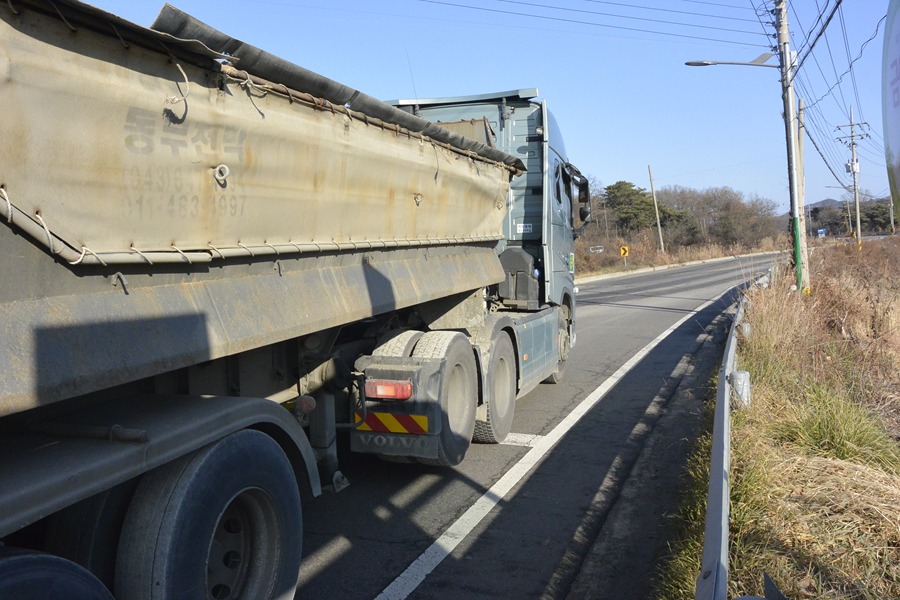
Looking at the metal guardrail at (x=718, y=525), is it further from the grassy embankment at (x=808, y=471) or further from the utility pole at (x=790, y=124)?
the utility pole at (x=790, y=124)

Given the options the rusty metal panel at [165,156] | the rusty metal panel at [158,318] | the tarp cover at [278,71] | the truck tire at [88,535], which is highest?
the tarp cover at [278,71]

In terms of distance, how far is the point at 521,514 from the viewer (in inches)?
211

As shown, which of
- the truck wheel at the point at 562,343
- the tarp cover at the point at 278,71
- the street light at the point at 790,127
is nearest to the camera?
the tarp cover at the point at 278,71

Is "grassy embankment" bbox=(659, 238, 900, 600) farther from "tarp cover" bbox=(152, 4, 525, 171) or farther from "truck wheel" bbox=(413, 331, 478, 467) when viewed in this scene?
"tarp cover" bbox=(152, 4, 525, 171)

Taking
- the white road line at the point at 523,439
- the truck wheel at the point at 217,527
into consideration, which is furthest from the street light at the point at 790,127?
the truck wheel at the point at 217,527

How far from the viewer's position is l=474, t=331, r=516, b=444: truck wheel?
22.4 feet

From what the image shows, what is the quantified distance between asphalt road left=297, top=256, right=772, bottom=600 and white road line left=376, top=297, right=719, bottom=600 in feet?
0.04

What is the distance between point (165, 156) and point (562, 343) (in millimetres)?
7790

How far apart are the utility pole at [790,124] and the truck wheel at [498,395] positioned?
937 centimetres

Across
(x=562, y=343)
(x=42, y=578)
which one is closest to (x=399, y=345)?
(x=42, y=578)

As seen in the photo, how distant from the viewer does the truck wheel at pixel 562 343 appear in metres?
10.0

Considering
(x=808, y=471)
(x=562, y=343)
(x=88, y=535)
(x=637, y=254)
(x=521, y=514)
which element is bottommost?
(x=521, y=514)

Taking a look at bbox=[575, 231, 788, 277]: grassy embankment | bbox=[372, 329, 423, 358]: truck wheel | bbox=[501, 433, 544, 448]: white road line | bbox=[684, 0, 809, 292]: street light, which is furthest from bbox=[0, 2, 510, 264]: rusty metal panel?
bbox=[575, 231, 788, 277]: grassy embankment

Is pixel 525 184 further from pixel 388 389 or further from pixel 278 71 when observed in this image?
pixel 278 71
